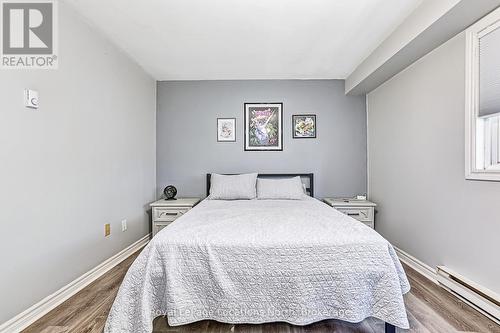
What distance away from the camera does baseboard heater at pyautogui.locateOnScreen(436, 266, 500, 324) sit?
175 centimetres

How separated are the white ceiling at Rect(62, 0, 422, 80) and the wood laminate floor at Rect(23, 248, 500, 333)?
2.38 meters

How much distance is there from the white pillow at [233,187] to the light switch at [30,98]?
2.07 m

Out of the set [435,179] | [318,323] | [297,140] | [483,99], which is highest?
[483,99]

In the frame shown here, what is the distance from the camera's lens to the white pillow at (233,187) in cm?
336

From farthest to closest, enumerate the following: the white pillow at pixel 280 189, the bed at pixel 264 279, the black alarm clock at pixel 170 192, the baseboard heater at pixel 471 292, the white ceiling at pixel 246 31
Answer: the black alarm clock at pixel 170 192
the white pillow at pixel 280 189
the white ceiling at pixel 246 31
the baseboard heater at pixel 471 292
the bed at pixel 264 279

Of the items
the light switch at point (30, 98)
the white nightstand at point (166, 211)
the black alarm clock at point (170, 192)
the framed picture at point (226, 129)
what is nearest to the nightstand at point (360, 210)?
the framed picture at point (226, 129)

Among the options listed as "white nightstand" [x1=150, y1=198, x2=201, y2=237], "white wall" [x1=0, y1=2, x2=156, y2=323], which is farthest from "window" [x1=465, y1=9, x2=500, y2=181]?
"white wall" [x1=0, y1=2, x2=156, y2=323]

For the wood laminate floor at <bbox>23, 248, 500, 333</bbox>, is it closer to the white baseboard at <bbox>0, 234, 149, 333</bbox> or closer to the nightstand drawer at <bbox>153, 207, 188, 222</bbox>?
the white baseboard at <bbox>0, 234, 149, 333</bbox>

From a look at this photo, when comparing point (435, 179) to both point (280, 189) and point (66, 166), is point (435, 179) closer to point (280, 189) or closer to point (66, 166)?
point (280, 189)

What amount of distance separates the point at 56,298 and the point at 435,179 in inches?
134

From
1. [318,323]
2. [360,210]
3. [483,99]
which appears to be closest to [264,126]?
[360,210]

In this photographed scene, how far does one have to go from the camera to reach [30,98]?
1.77 meters

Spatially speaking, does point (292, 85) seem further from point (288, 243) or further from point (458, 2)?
point (288, 243)

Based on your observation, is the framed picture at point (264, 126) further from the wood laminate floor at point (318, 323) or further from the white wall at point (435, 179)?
the wood laminate floor at point (318, 323)
